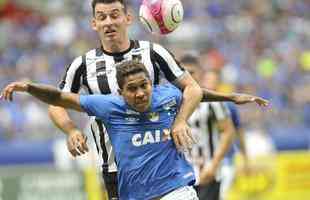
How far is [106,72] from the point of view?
8055 mm

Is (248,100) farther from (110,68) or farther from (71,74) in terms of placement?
(71,74)

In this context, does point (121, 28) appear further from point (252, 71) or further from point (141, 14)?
point (252, 71)

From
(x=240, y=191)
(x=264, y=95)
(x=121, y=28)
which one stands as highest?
(x=121, y=28)

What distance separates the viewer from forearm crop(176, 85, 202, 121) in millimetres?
7754

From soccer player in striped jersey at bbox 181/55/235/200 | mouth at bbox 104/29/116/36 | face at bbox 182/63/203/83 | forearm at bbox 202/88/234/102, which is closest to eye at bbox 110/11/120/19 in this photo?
mouth at bbox 104/29/116/36

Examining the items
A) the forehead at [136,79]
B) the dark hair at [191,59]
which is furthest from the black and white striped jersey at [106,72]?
the dark hair at [191,59]

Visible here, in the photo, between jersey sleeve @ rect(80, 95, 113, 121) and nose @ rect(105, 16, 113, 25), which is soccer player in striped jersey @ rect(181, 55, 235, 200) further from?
jersey sleeve @ rect(80, 95, 113, 121)

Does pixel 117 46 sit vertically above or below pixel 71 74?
above

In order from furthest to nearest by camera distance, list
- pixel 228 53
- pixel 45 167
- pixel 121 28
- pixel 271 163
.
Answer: pixel 228 53, pixel 271 163, pixel 45 167, pixel 121 28

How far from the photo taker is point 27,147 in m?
17.8

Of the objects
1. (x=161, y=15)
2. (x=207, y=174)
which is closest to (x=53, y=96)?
(x=161, y=15)

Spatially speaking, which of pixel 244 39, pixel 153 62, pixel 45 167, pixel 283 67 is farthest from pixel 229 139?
pixel 244 39

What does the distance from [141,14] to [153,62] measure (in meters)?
0.42

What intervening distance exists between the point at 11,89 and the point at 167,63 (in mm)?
1588
